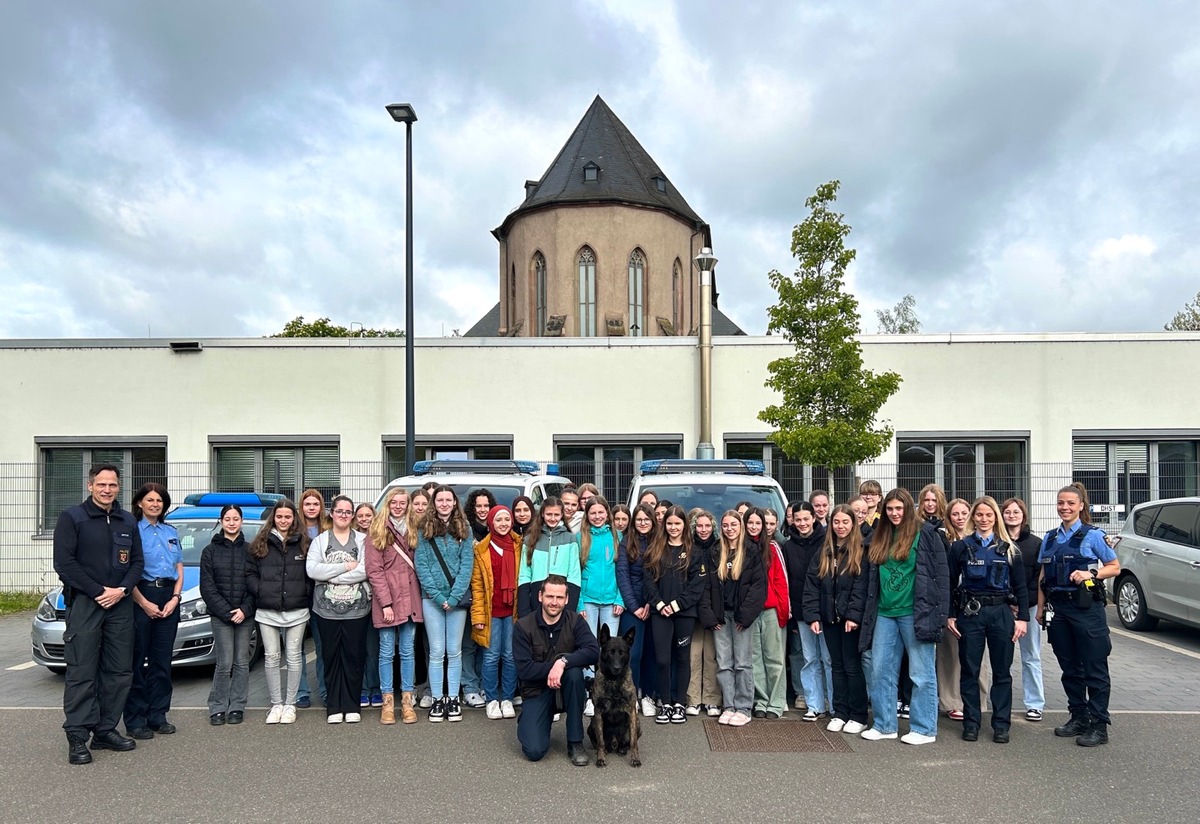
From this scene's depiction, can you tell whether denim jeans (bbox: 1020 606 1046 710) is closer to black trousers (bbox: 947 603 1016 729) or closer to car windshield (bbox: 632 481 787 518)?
black trousers (bbox: 947 603 1016 729)

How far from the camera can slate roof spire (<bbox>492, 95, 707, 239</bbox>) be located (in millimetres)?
32188

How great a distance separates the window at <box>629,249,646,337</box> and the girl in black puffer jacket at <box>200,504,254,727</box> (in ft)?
82.1

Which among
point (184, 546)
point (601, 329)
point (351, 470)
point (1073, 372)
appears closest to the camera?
point (184, 546)

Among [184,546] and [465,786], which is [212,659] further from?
[465,786]

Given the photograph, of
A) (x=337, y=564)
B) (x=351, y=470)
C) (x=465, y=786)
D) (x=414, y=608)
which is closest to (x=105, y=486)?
(x=337, y=564)

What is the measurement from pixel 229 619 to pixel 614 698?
3099 millimetres

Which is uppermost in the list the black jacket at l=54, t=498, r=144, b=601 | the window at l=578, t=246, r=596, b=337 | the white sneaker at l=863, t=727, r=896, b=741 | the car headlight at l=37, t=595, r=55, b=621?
the window at l=578, t=246, r=596, b=337

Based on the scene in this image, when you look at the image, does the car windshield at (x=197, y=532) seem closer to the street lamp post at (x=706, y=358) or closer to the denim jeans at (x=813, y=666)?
the denim jeans at (x=813, y=666)

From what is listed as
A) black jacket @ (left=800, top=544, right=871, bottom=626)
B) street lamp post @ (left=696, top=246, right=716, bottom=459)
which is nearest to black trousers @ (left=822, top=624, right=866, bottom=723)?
black jacket @ (left=800, top=544, right=871, bottom=626)

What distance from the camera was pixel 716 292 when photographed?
156 feet

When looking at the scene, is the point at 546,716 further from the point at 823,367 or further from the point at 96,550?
the point at 823,367

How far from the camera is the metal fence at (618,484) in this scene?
15.9 metres

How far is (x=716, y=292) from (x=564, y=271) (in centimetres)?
1772

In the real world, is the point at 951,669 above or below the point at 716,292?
below
